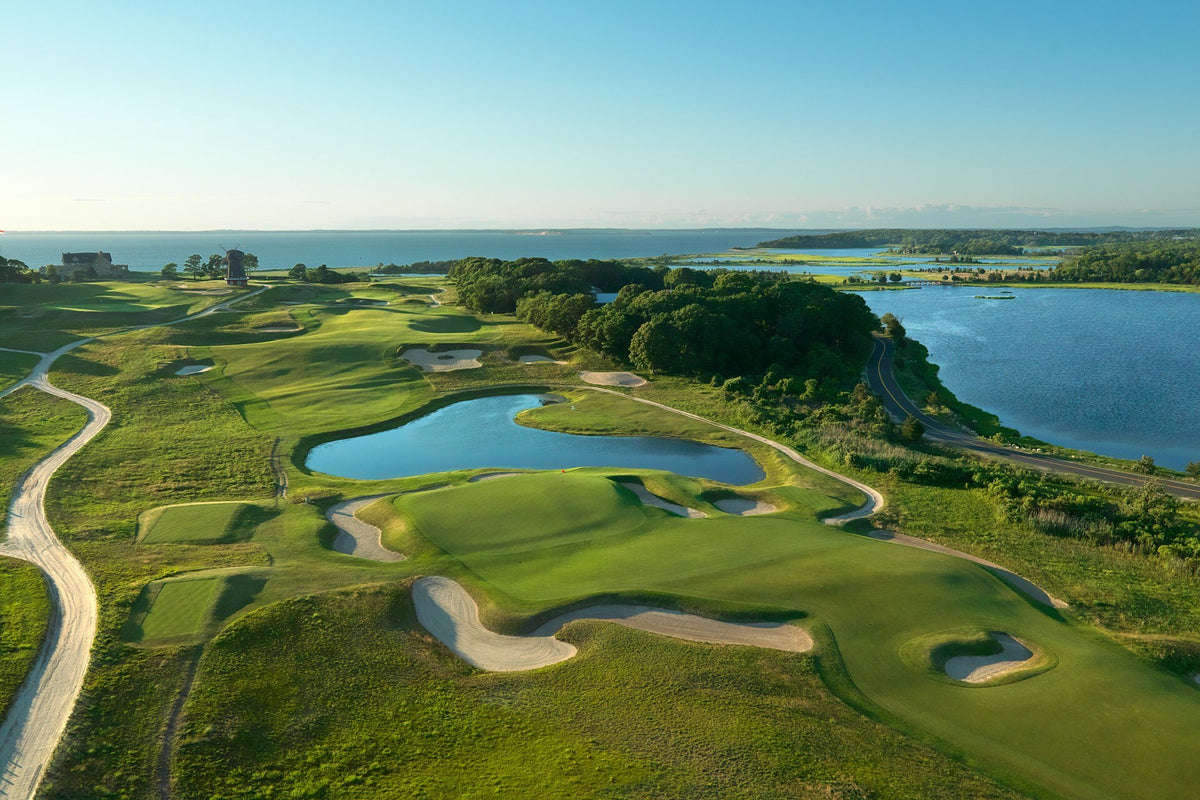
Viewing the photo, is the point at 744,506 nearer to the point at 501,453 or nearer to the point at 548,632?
the point at 548,632

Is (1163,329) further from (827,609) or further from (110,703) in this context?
(110,703)

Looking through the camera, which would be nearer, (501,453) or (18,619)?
(18,619)

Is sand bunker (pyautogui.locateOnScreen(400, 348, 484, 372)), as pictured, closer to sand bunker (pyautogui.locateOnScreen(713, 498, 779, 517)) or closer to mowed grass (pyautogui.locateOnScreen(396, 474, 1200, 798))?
mowed grass (pyautogui.locateOnScreen(396, 474, 1200, 798))

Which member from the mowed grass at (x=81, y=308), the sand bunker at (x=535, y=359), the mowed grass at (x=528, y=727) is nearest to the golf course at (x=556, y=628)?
the mowed grass at (x=528, y=727)

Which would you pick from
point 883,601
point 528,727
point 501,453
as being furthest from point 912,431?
point 528,727

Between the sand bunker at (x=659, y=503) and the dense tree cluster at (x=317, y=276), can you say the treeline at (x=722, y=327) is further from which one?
the dense tree cluster at (x=317, y=276)
